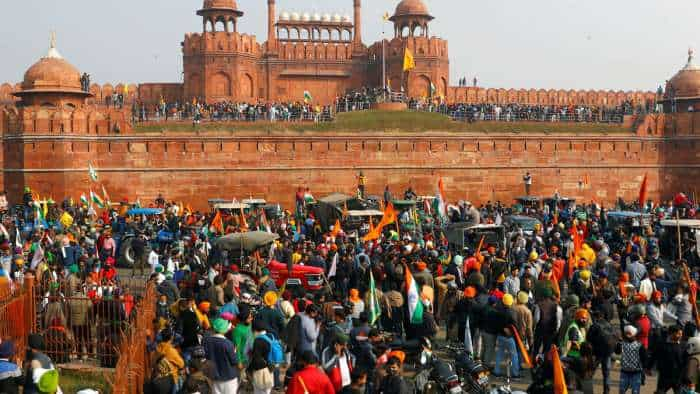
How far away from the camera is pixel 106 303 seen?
9.93 meters

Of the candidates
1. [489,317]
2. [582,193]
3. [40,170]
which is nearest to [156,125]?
[40,170]

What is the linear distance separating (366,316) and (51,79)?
24.5 meters

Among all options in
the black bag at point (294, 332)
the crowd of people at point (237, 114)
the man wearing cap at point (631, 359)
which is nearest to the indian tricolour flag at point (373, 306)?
the black bag at point (294, 332)

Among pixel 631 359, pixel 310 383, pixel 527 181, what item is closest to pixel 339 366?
pixel 310 383

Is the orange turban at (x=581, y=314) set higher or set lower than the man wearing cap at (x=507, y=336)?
higher

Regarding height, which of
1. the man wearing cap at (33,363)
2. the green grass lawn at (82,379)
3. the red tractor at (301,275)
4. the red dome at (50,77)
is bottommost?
the green grass lawn at (82,379)

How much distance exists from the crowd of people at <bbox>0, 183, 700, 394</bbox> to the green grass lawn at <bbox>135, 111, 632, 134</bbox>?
14.4m

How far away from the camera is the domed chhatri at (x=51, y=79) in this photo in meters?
29.5

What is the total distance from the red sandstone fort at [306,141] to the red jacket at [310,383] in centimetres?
2358

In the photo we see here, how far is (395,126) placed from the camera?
32125 mm

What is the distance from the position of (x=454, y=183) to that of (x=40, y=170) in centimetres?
1598

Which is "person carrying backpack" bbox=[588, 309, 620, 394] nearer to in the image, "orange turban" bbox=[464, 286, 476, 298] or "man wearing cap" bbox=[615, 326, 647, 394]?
"man wearing cap" bbox=[615, 326, 647, 394]

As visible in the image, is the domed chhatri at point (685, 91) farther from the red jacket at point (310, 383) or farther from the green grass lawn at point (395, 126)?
the red jacket at point (310, 383)

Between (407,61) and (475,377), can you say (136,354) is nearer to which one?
(475,377)
